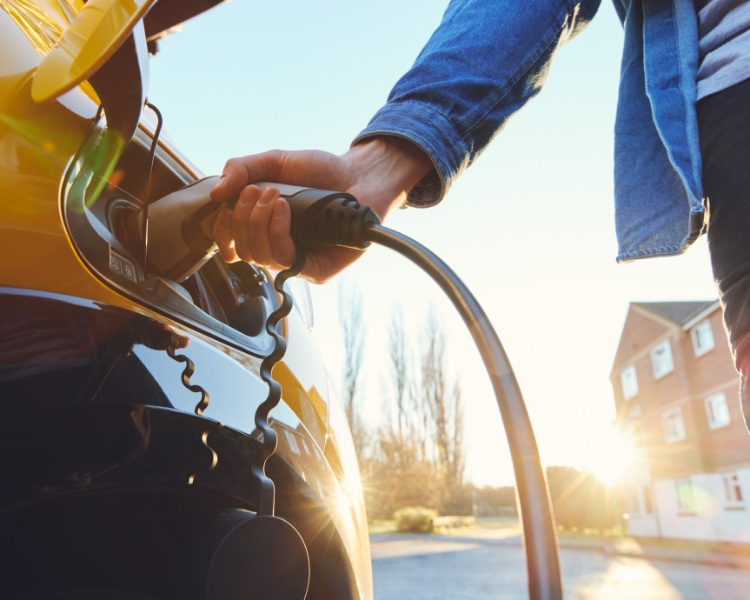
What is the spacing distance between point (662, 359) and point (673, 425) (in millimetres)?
2681

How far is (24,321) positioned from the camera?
63cm

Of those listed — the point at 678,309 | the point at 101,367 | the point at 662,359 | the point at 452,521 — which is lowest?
the point at 101,367

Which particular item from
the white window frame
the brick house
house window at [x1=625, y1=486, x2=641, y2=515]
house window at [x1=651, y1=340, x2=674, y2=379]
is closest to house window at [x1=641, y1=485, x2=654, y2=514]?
the brick house

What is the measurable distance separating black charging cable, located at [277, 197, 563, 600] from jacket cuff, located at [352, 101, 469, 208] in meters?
0.22

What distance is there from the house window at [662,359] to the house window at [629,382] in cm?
206

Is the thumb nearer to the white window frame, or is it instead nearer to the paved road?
the paved road

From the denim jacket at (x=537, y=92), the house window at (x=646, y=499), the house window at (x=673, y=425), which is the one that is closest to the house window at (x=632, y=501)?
the house window at (x=646, y=499)

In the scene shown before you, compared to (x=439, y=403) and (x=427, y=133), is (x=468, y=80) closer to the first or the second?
(x=427, y=133)

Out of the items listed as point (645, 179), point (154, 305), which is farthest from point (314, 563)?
point (645, 179)

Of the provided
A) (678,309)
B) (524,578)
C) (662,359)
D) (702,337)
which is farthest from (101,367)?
(678,309)

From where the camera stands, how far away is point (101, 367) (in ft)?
2.26

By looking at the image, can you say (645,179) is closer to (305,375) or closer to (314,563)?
(305,375)

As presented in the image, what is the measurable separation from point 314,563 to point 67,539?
0.37m

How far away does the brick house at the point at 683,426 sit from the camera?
68.6ft
